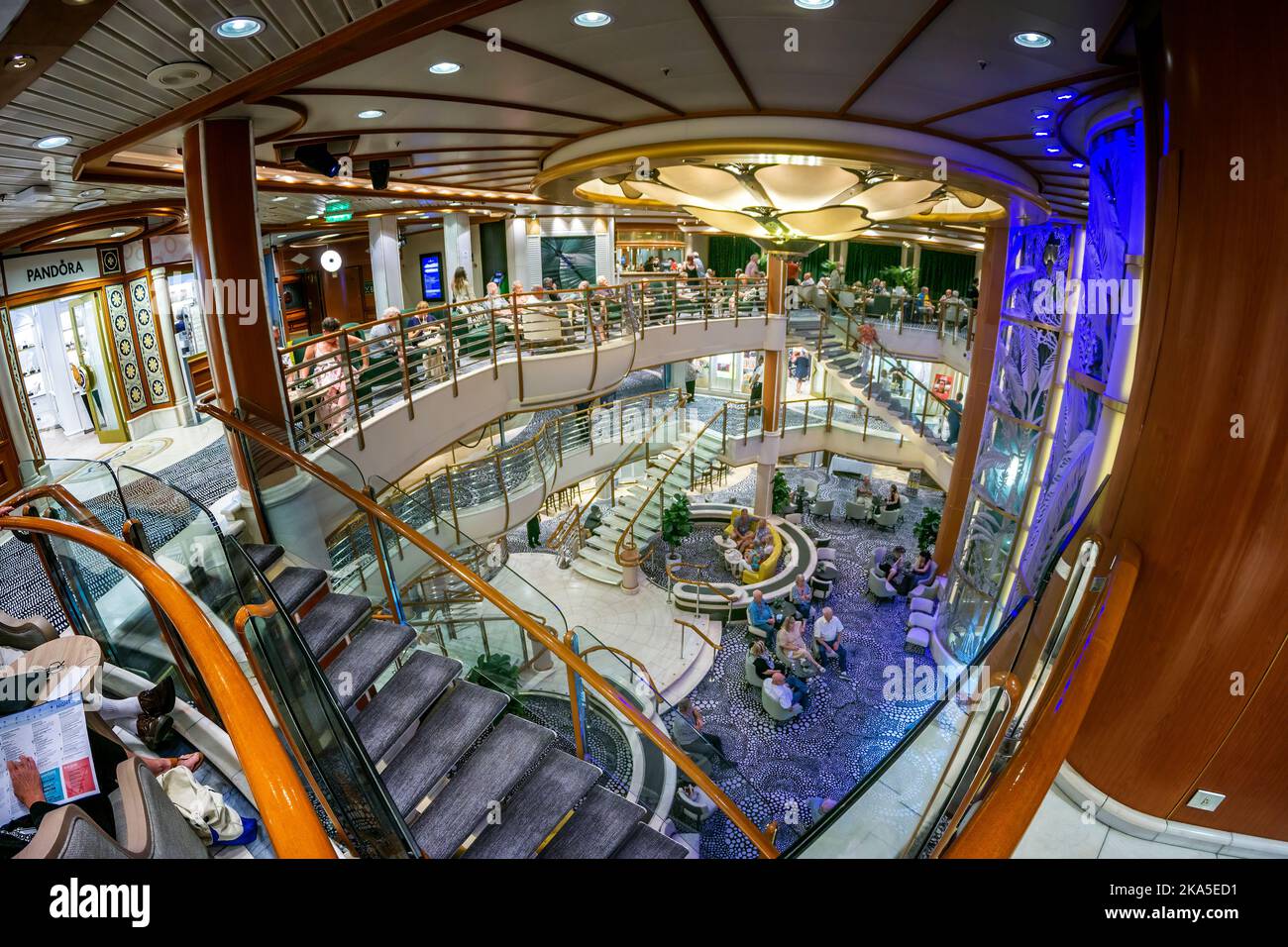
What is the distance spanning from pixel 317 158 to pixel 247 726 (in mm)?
4980

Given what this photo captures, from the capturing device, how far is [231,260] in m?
4.37

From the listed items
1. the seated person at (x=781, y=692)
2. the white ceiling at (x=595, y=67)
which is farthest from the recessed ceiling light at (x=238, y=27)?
the seated person at (x=781, y=692)

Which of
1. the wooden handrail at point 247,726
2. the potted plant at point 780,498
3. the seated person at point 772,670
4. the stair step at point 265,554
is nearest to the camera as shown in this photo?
the wooden handrail at point 247,726

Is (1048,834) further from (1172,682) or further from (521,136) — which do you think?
(521,136)

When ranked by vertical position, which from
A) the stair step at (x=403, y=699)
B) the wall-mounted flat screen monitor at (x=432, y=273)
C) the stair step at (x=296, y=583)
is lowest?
the stair step at (x=403, y=699)

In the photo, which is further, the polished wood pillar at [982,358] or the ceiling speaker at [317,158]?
the polished wood pillar at [982,358]

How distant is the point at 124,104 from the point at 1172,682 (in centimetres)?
518

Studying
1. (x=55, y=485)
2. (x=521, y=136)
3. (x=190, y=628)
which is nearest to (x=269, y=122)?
(x=521, y=136)

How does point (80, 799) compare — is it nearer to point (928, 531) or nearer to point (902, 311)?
point (928, 531)

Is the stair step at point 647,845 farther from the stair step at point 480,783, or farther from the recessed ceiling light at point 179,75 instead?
the recessed ceiling light at point 179,75

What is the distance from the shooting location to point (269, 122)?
14.6 feet

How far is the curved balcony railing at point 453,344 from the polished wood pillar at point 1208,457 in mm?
4886

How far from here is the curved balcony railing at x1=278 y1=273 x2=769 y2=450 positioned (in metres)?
6.02

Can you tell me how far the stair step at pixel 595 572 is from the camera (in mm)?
11773
